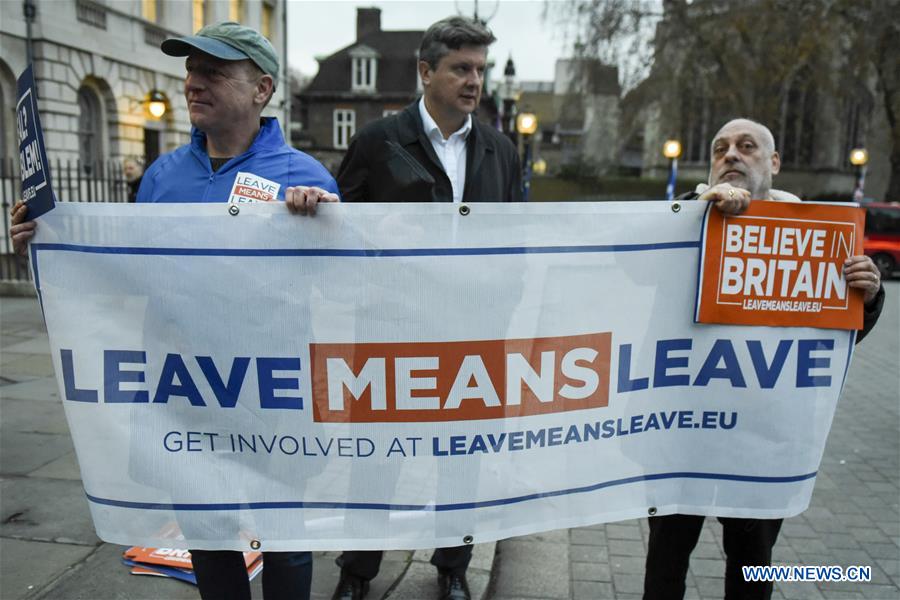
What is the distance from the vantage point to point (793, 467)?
2.53m

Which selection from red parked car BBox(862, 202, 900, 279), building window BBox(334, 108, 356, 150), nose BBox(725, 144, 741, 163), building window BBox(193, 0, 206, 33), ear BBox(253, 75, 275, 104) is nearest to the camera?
ear BBox(253, 75, 275, 104)

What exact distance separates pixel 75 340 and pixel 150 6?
23.8 metres

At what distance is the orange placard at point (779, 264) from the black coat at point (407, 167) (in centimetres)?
107

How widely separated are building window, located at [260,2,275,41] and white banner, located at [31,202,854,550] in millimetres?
30335

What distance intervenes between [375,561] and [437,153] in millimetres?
1713

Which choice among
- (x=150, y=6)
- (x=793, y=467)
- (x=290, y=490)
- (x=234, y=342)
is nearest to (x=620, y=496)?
(x=793, y=467)

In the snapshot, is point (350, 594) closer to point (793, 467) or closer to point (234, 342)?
point (234, 342)

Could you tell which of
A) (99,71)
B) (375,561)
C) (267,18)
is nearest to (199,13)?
(267,18)

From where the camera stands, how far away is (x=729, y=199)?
2348mm

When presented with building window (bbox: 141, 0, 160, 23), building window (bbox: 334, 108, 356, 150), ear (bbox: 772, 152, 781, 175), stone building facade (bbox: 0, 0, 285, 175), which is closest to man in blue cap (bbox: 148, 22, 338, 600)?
ear (bbox: 772, 152, 781, 175)

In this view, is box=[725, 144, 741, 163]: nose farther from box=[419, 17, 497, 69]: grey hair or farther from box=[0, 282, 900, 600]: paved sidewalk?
box=[0, 282, 900, 600]: paved sidewalk

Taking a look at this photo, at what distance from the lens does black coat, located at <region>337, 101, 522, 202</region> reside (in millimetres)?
3023

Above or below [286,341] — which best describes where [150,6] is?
above

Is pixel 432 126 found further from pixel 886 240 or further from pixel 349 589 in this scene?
pixel 886 240
